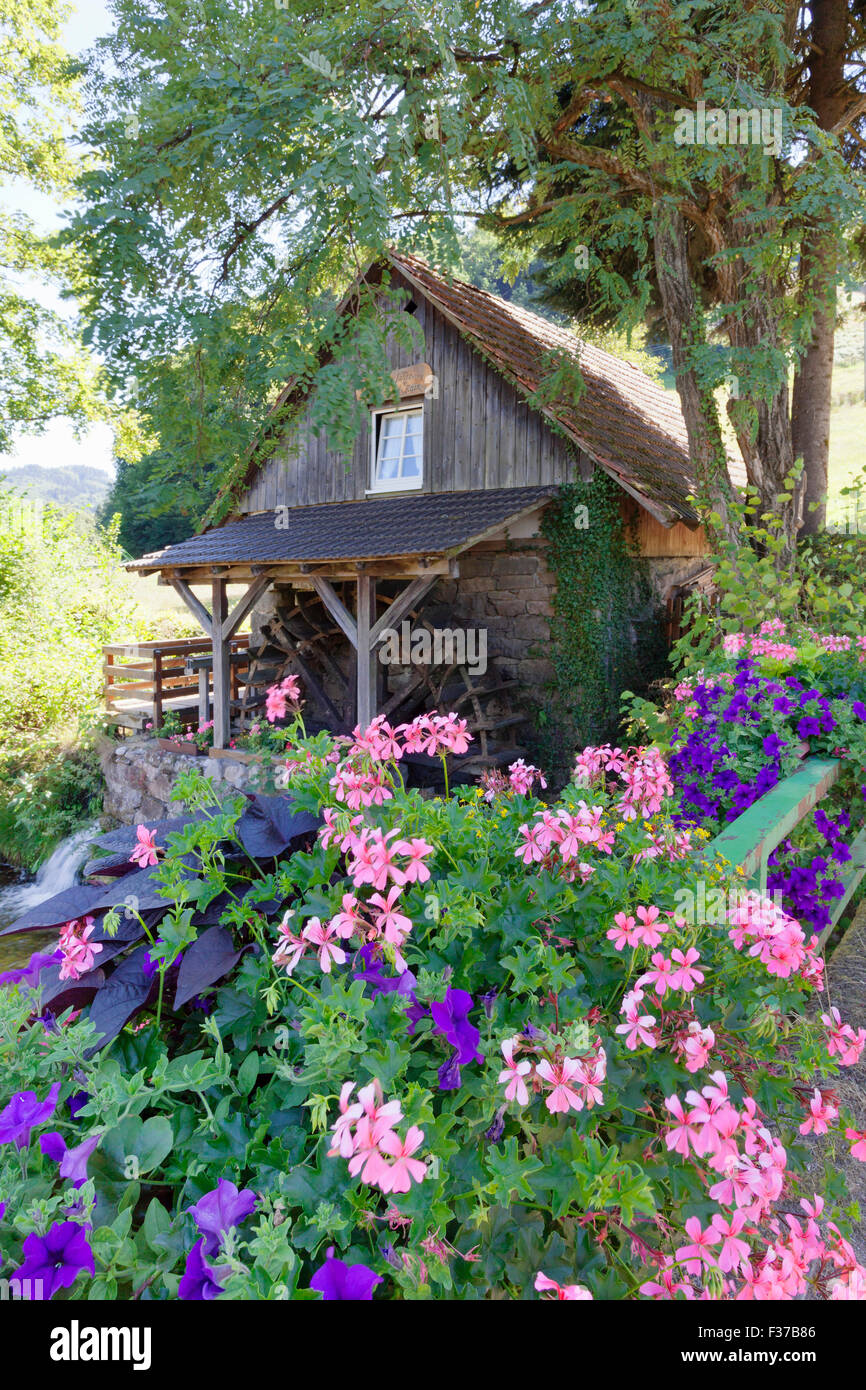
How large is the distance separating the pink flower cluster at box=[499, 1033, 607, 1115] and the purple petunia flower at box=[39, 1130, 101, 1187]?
0.52 meters

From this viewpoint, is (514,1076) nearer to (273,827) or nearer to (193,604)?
(273,827)

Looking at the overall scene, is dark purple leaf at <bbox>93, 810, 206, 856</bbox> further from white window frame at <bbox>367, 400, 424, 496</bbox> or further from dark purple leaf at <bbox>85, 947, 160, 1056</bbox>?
white window frame at <bbox>367, 400, 424, 496</bbox>

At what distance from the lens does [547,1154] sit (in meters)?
1.07

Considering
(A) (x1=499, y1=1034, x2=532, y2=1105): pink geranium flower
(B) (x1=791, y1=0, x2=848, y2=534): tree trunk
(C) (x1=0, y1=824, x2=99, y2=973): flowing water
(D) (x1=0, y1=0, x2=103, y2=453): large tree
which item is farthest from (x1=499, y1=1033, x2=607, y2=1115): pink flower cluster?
(D) (x1=0, y1=0, x2=103, y2=453): large tree

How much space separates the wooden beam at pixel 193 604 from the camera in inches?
388

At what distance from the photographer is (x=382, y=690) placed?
9.55 meters

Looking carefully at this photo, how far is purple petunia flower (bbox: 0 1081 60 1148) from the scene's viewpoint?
3.39 ft

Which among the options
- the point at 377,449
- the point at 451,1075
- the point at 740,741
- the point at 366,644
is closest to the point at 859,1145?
the point at 451,1075

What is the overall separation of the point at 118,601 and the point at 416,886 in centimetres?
1578

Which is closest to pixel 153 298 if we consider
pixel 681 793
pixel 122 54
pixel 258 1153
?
pixel 122 54

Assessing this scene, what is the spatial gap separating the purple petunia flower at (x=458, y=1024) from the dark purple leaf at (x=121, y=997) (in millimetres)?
522

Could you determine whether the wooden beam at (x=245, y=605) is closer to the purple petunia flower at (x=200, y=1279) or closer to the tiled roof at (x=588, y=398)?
the tiled roof at (x=588, y=398)

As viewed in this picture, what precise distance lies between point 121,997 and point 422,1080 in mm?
544
